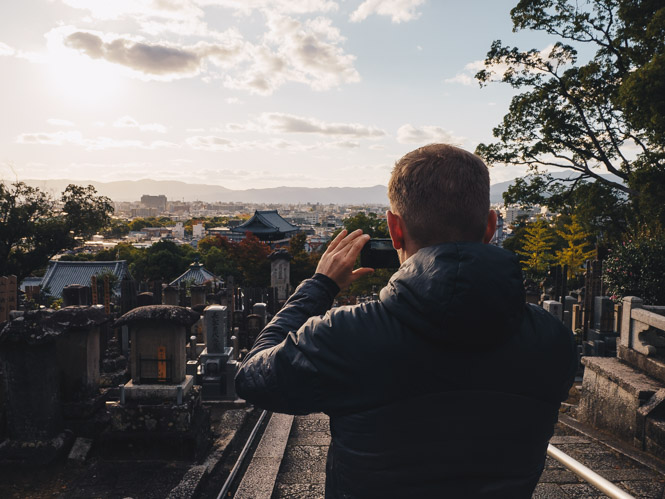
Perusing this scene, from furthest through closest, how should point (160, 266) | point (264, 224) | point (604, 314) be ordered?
point (264, 224)
point (160, 266)
point (604, 314)

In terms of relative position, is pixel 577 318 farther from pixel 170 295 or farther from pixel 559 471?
pixel 170 295

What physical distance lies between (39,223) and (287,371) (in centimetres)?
3042

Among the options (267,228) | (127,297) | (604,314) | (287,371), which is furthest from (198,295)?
(267,228)

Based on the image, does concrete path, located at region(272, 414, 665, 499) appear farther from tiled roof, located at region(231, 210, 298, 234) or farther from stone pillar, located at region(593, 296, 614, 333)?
tiled roof, located at region(231, 210, 298, 234)

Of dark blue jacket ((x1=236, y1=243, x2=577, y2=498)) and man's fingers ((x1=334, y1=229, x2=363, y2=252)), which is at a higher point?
man's fingers ((x1=334, y1=229, x2=363, y2=252))

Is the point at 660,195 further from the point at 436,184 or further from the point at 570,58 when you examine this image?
the point at 436,184

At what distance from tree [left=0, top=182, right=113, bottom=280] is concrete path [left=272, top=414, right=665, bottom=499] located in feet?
85.9

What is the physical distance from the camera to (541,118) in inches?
566

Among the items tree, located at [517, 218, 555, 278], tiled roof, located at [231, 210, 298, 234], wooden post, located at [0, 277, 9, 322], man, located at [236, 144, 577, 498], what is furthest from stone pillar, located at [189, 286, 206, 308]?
tiled roof, located at [231, 210, 298, 234]

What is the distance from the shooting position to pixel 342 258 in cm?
120

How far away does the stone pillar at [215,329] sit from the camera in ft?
22.3

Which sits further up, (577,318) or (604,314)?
(604,314)

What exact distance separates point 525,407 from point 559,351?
14cm

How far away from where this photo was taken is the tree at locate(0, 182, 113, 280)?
25.4 meters
